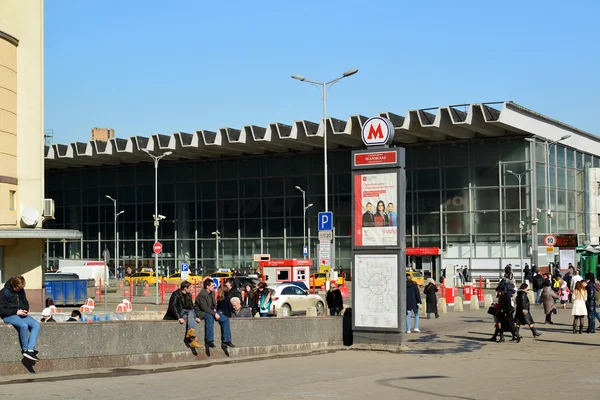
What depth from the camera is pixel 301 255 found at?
79.6m

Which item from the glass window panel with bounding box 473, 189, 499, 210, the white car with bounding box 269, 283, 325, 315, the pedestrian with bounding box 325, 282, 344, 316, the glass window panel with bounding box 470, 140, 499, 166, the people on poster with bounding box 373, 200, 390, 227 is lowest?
the white car with bounding box 269, 283, 325, 315

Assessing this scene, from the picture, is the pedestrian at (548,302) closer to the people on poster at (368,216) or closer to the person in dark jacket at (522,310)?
the person in dark jacket at (522,310)

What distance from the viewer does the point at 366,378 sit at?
15.6 metres

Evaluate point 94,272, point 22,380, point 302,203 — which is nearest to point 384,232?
point 22,380

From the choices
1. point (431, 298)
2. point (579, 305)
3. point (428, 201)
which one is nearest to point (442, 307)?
point (431, 298)

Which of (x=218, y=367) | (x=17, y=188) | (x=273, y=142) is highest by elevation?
(x=273, y=142)

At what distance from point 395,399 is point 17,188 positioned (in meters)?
20.0

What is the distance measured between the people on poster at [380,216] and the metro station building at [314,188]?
129 feet

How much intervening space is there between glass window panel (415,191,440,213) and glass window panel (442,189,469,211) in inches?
27.5

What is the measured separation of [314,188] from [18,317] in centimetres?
6440

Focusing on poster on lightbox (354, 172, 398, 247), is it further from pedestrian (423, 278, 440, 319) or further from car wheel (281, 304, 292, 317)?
car wheel (281, 304, 292, 317)

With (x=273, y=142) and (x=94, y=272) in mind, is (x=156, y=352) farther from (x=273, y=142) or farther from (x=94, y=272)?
(x=273, y=142)

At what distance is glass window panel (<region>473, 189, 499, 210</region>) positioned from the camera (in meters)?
70.1

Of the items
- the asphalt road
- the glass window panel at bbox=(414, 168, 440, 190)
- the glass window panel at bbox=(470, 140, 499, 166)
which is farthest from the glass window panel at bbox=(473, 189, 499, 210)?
the asphalt road
